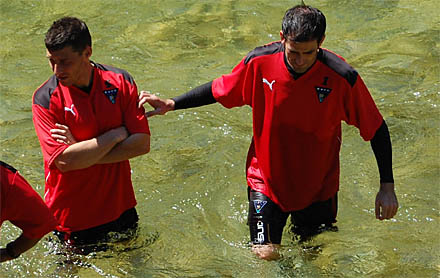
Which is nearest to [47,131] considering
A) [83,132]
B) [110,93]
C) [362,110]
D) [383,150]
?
[83,132]

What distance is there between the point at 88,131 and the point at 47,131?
248mm

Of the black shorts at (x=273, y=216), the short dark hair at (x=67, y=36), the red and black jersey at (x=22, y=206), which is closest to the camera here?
the red and black jersey at (x=22, y=206)

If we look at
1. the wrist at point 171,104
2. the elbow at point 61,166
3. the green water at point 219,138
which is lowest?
the green water at point 219,138

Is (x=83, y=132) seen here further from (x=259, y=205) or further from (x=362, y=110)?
(x=362, y=110)

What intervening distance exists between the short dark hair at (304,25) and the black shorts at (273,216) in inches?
47.1

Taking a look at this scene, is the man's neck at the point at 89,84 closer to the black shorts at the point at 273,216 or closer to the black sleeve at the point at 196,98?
the black sleeve at the point at 196,98

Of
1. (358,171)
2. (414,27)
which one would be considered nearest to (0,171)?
(358,171)

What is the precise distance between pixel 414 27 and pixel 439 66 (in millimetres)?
1267

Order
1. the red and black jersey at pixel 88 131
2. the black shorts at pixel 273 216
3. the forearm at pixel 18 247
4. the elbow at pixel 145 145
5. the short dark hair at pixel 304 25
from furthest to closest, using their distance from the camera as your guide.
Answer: the black shorts at pixel 273 216 < the elbow at pixel 145 145 < the red and black jersey at pixel 88 131 < the short dark hair at pixel 304 25 < the forearm at pixel 18 247

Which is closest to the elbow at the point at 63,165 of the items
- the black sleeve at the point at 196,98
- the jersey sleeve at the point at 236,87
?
the black sleeve at the point at 196,98

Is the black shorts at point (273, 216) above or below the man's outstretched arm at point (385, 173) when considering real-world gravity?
below

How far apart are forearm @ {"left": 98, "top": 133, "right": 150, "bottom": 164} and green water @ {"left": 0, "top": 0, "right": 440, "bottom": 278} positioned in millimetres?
902

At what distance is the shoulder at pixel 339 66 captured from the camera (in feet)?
16.5

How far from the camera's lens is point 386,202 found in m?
5.18
